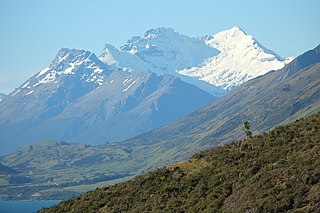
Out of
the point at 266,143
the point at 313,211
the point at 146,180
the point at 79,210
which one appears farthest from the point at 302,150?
the point at 79,210

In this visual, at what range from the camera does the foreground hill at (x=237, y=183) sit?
6762 cm

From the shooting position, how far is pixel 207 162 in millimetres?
93812

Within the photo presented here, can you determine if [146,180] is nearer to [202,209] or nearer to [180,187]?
[180,187]

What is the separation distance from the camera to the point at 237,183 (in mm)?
77250

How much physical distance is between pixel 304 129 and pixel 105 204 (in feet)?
97.0

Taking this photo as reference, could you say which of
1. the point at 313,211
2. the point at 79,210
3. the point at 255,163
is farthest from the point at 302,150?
the point at 79,210

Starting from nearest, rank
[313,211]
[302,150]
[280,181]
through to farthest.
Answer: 1. [313,211]
2. [280,181]
3. [302,150]

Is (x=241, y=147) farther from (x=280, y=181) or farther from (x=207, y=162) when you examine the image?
(x=280, y=181)

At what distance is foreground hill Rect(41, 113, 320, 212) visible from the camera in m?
67.6

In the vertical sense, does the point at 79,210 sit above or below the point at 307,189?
above

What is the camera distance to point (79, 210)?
9331 centimetres

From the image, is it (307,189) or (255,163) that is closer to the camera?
(307,189)

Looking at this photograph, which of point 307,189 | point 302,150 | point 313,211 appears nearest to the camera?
point 313,211

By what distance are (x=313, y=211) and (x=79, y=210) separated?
40.6m
